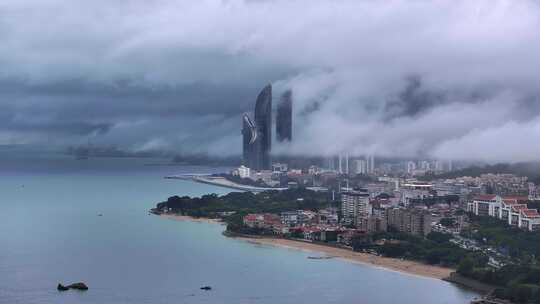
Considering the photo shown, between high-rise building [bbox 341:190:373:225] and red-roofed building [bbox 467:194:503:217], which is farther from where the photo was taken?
high-rise building [bbox 341:190:373:225]

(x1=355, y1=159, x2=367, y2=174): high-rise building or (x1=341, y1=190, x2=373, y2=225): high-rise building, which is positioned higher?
(x1=355, y1=159, x2=367, y2=174): high-rise building

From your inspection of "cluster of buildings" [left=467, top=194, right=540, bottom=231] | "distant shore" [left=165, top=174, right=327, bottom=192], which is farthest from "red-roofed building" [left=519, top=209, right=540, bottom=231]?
"distant shore" [left=165, top=174, right=327, bottom=192]

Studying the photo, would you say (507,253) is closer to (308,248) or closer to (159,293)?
(308,248)

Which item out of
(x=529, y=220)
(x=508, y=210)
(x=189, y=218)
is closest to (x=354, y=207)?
(x=508, y=210)

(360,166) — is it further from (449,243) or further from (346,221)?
(449,243)

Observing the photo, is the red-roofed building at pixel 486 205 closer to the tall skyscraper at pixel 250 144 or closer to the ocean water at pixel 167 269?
the ocean water at pixel 167 269

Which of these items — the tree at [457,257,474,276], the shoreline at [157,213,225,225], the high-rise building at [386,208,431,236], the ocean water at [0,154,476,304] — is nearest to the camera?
the ocean water at [0,154,476,304]

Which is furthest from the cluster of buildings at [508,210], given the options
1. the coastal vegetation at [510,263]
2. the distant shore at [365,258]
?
the distant shore at [365,258]

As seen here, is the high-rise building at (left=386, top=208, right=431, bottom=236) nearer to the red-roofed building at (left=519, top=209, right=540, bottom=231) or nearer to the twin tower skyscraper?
the red-roofed building at (left=519, top=209, right=540, bottom=231)

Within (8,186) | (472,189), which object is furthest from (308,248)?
(8,186)
